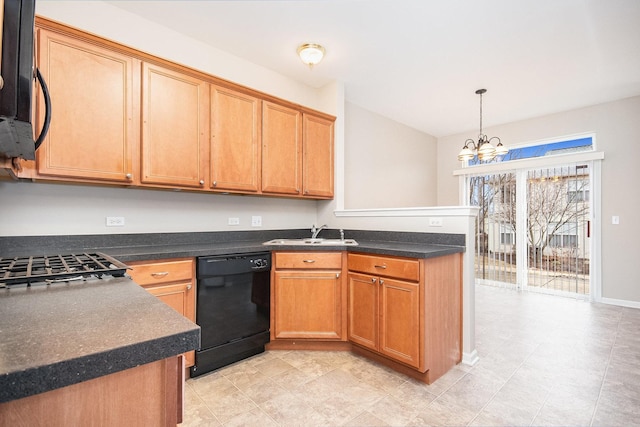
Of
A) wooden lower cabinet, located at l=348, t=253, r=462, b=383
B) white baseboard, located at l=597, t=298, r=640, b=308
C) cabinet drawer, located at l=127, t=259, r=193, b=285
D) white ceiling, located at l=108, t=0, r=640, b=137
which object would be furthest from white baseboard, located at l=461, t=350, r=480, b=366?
white baseboard, located at l=597, t=298, r=640, b=308

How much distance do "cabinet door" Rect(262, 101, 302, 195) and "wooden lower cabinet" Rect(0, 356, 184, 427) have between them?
233 cm

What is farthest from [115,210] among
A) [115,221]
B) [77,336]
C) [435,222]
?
[435,222]

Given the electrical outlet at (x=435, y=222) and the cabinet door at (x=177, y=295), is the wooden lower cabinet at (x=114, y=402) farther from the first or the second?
the electrical outlet at (x=435, y=222)

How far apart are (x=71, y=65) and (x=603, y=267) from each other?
20.3ft

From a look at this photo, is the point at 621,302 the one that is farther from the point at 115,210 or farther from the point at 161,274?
the point at 115,210

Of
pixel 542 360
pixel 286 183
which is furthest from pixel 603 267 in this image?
pixel 286 183

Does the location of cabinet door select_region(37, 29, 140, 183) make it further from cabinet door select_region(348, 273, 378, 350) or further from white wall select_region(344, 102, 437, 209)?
white wall select_region(344, 102, 437, 209)

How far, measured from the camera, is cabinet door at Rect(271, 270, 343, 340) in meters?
2.59

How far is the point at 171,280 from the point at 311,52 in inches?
91.6

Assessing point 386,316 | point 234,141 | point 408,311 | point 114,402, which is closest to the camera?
point 114,402

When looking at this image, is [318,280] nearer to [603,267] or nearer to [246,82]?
[246,82]

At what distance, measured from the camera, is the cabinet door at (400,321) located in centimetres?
210

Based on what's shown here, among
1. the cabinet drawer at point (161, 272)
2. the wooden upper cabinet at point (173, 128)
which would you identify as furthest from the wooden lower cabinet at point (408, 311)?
the wooden upper cabinet at point (173, 128)

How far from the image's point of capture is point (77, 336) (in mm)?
569
